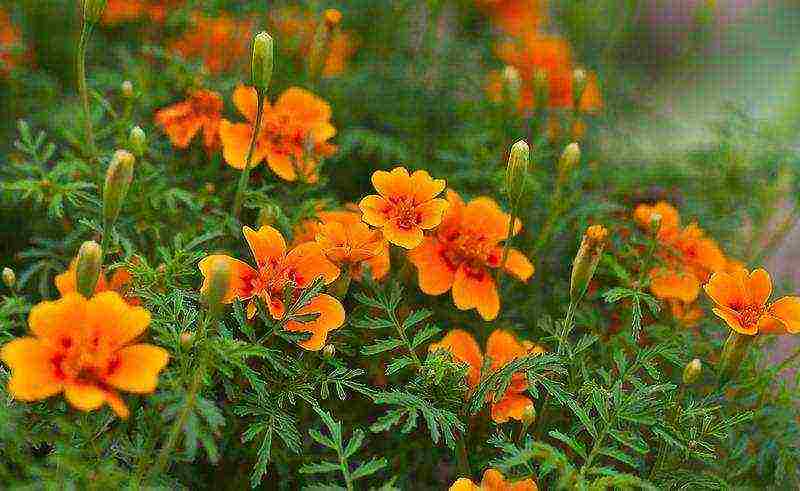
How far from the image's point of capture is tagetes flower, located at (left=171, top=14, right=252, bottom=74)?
149cm

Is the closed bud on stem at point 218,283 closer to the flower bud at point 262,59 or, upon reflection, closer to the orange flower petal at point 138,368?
the orange flower petal at point 138,368

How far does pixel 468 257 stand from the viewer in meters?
1.04

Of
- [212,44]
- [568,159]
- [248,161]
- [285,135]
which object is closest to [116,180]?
[248,161]

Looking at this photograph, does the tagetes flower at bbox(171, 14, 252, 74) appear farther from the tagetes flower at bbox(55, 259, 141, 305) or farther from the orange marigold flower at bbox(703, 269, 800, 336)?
the orange marigold flower at bbox(703, 269, 800, 336)

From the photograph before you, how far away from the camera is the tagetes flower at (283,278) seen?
0.87m

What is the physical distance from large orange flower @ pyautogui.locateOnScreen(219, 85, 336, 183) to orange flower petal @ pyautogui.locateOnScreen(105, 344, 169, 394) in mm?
353

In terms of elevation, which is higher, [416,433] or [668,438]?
[668,438]

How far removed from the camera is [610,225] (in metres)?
1.21

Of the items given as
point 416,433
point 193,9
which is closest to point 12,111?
point 193,9

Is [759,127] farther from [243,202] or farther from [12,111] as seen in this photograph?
[12,111]

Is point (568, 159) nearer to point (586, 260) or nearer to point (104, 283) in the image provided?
point (586, 260)

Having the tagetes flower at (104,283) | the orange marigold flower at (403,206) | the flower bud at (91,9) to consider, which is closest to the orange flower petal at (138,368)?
the tagetes flower at (104,283)

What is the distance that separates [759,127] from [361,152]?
24.5 inches

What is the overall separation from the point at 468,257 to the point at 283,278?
234 millimetres
